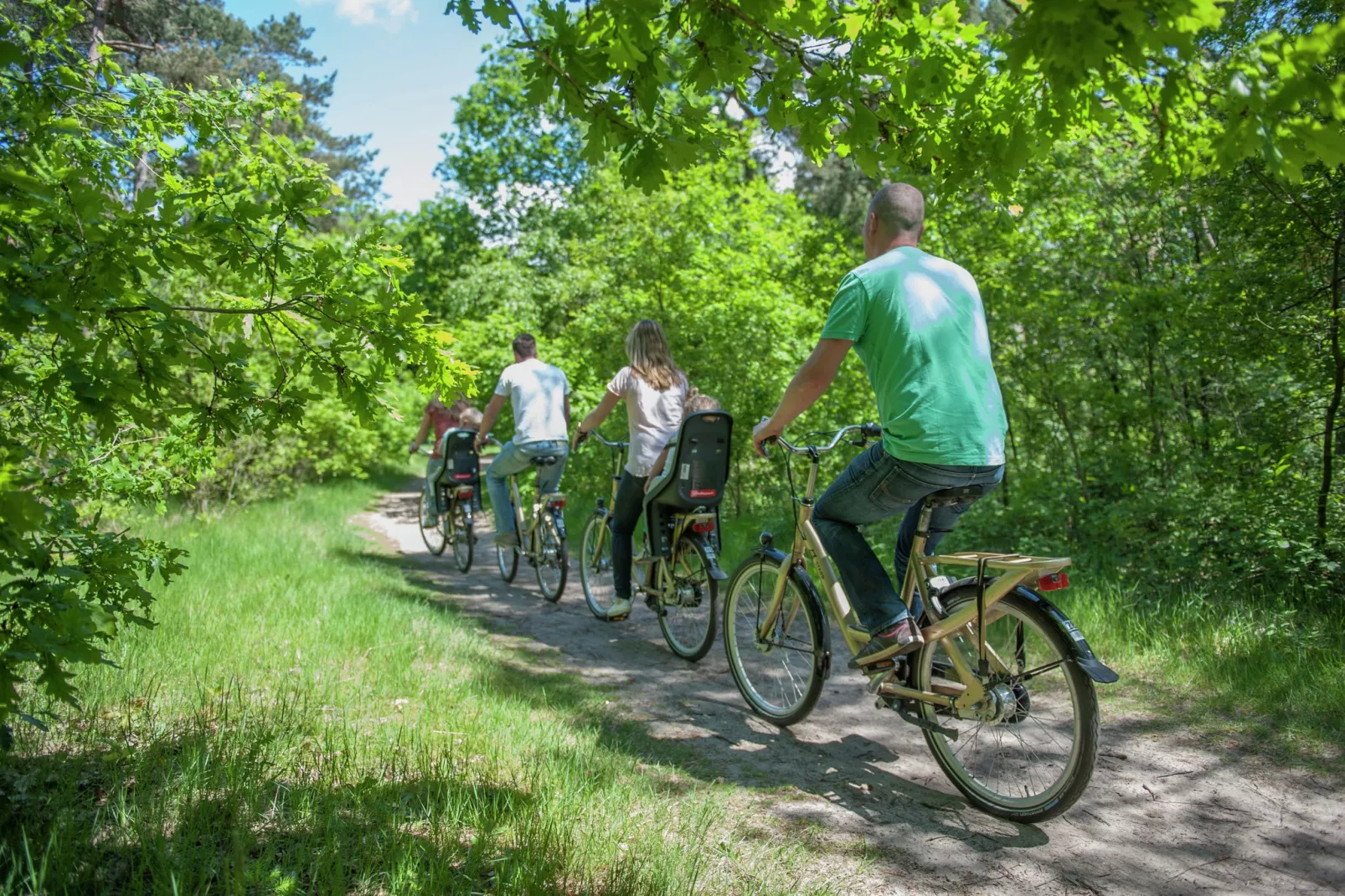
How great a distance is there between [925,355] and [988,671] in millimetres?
1223

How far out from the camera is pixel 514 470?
324 inches

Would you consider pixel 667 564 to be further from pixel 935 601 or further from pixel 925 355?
pixel 925 355

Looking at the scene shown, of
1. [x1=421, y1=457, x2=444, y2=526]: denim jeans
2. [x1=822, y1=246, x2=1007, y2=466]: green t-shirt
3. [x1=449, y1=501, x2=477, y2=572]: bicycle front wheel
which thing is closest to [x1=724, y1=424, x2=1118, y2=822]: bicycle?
[x1=822, y1=246, x2=1007, y2=466]: green t-shirt

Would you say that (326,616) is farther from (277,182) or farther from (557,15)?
(557,15)

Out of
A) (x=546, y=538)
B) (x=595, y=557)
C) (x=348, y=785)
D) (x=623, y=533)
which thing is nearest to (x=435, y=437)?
(x=546, y=538)

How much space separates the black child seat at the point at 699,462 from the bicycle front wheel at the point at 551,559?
2.36 meters

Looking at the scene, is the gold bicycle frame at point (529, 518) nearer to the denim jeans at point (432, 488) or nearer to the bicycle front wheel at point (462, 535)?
the bicycle front wheel at point (462, 535)

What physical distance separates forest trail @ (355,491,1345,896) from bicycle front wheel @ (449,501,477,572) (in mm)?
4855

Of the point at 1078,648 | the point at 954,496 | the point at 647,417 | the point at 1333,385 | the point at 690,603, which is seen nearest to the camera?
the point at 1078,648

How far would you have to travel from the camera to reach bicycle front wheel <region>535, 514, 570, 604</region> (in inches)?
309

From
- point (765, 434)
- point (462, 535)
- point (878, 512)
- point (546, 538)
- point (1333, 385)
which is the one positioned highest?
point (1333, 385)

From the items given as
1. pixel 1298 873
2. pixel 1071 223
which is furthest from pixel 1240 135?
pixel 1071 223

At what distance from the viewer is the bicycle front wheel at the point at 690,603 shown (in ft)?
18.5

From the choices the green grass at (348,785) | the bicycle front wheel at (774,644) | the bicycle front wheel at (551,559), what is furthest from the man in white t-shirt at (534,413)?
the bicycle front wheel at (774,644)
